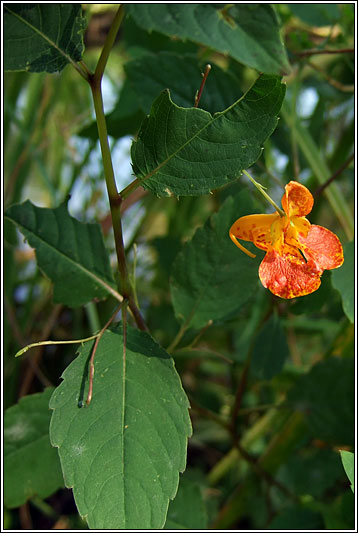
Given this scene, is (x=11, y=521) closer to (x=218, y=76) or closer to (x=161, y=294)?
(x=161, y=294)

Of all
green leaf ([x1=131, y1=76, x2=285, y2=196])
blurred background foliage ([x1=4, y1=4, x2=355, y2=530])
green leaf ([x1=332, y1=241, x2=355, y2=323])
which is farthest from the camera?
blurred background foliage ([x1=4, y1=4, x2=355, y2=530])

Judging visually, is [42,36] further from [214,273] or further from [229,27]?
[214,273]

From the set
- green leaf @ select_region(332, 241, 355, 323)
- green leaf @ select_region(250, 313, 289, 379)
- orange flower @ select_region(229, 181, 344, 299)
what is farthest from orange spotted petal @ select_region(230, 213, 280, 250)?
green leaf @ select_region(250, 313, 289, 379)

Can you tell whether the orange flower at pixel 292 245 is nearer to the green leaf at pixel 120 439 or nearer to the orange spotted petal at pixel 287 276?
the orange spotted petal at pixel 287 276

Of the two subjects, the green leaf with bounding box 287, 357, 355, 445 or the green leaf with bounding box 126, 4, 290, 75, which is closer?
the green leaf with bounding box 126, 4, 290, 75

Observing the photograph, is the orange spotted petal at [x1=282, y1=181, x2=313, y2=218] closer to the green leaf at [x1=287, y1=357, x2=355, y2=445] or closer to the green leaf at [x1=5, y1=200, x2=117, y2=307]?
the green leaf at [x1=5, y1=200, x2=117, y2=307]

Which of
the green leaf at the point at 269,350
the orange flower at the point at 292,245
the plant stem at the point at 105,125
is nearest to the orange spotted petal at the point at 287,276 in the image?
the orange flower at the point at 292,245

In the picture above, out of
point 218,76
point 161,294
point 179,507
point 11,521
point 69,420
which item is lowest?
point 11,521

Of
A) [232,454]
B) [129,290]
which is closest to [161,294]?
[232,454]
